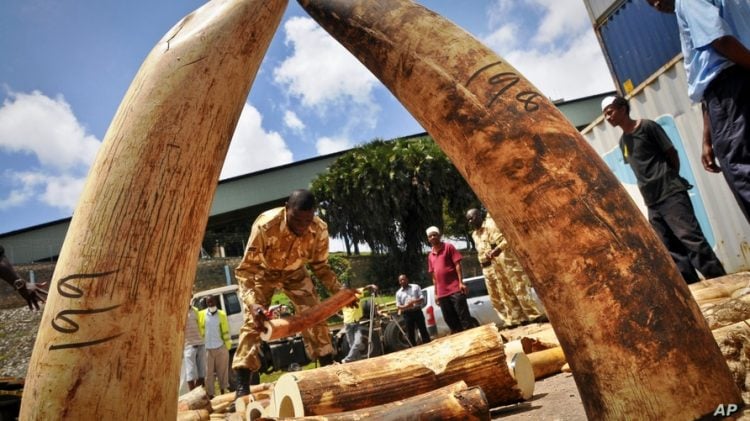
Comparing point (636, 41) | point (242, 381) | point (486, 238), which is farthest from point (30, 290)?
point (636, 41)

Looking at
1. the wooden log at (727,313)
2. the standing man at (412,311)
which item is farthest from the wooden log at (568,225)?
the standing man at (412,311)

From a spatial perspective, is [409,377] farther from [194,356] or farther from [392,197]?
[392,197]

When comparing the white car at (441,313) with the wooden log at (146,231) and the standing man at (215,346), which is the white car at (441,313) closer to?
the standing man at (215,346)

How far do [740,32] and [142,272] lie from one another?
257 cm

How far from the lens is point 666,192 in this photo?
373cm

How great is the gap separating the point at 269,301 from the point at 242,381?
79cm

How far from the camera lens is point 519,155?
1.01 metres

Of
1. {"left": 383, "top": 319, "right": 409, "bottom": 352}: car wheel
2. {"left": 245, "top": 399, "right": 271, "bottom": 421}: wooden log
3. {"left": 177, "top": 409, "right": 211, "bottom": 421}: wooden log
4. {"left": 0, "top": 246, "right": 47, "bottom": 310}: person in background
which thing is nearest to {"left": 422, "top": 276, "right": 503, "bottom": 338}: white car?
{"left": 383, "top": 319, "right": 409, "bottom": 352}: car wheel

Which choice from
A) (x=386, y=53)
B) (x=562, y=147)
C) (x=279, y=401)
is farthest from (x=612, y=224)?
(x=279, y=401)

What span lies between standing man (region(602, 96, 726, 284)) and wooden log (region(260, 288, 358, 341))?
268 cm

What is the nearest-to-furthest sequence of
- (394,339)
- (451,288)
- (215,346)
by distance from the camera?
(451,288)
(215,346)
(394,339)

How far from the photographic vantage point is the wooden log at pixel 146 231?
857 millimetres

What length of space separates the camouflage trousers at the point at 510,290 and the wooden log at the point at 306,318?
3.97 meters

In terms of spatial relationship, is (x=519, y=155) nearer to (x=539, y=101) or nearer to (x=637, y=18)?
(x=539, y=101)
